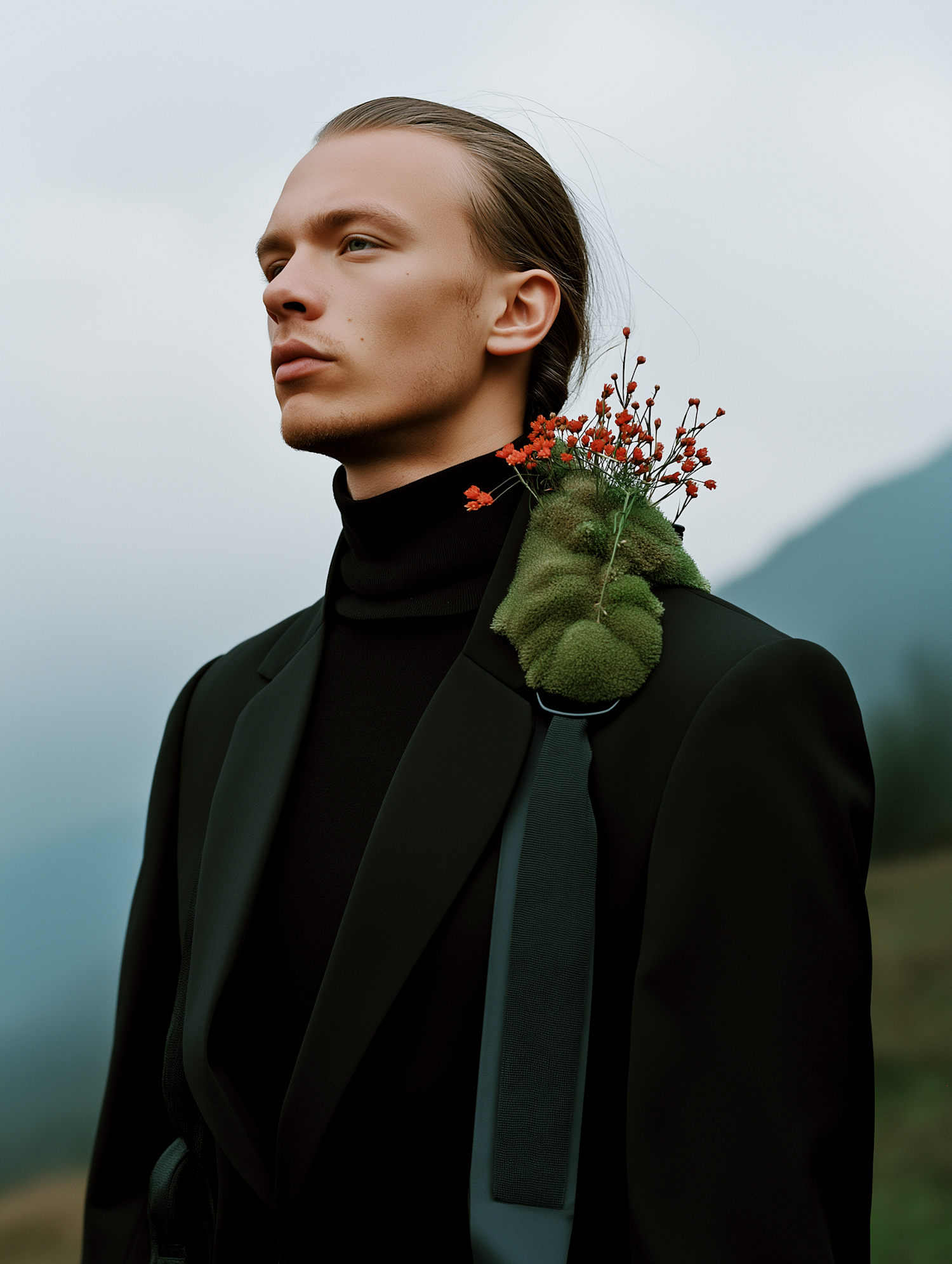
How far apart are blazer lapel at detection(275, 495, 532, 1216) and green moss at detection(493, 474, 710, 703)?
0.07m

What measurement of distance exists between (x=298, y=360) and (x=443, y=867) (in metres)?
0.80

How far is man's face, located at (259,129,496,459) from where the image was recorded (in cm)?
172

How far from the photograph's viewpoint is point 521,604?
1.61 metres

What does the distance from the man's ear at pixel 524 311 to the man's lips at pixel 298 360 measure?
0.93ft

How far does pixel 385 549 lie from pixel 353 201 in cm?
54

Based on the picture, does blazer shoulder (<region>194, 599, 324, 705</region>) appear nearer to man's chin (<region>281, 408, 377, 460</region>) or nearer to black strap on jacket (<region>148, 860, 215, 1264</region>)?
man's chin (<region>281, 408, 377, 460</region>)

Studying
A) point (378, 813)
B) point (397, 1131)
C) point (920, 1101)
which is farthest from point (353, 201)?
point (920, 1101)

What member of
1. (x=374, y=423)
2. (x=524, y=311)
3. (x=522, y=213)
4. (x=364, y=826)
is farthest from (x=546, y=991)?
(x=522, y=213)

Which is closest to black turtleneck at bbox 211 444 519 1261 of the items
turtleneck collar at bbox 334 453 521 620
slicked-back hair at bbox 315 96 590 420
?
turtleneck collar at bbox 334 453 521 620

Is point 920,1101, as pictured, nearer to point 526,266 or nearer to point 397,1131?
point 397,1131

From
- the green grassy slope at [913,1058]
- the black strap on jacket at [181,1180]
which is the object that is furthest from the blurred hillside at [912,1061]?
the black strap on jacket at [181,1180]

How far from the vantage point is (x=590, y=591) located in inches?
62.4

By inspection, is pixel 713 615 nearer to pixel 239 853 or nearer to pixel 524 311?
pixel 524 311

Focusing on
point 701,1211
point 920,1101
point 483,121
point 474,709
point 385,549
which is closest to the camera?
point 701,1211
